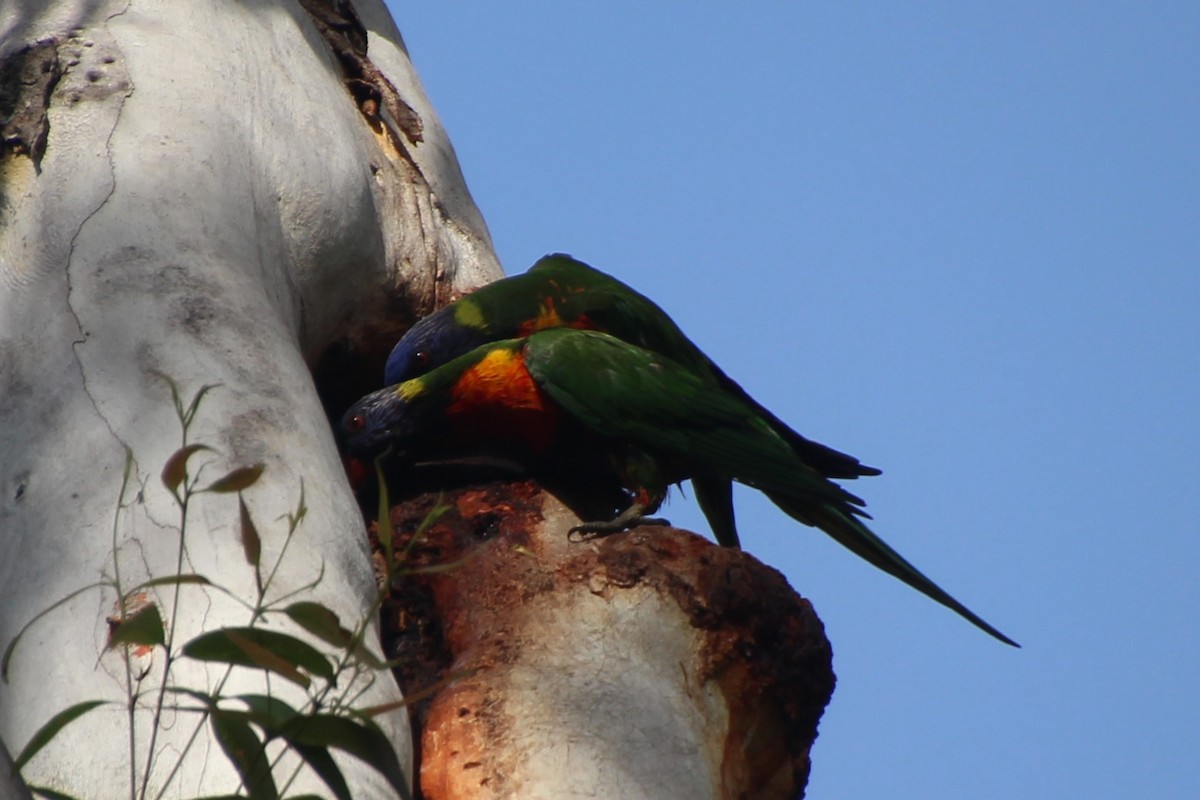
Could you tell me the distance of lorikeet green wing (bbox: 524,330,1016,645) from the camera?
281 cm

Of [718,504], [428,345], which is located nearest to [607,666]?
[428,345]

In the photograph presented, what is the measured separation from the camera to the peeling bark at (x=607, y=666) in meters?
1.78

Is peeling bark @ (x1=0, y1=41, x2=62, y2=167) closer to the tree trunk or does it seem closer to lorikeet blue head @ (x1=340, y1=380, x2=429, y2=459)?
the tree trunk

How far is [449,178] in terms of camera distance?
318cm

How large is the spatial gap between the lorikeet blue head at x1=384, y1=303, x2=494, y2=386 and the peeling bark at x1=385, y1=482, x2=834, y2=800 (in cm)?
68

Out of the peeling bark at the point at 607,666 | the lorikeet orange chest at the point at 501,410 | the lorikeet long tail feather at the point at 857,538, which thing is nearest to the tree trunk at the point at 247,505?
the peeling bark at the point at 607,666

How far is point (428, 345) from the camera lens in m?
2.94

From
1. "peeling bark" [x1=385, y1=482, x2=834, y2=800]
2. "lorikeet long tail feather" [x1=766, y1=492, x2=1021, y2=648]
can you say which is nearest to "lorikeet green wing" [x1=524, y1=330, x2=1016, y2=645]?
"lorikeet long tail feather" [x1=766, y1=492, x2=1021, y2=648]

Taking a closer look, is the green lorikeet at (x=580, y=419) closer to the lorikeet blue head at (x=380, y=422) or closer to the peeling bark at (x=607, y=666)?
the lorikeet blue head at (x=380, y=422)

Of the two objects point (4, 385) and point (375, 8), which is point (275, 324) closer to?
point (4, 385)

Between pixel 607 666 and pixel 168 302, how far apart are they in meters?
0.76

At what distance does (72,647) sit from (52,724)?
44 centimetres

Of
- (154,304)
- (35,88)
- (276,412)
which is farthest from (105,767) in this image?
(35,88)

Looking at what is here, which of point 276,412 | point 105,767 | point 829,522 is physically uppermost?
point 276,412
